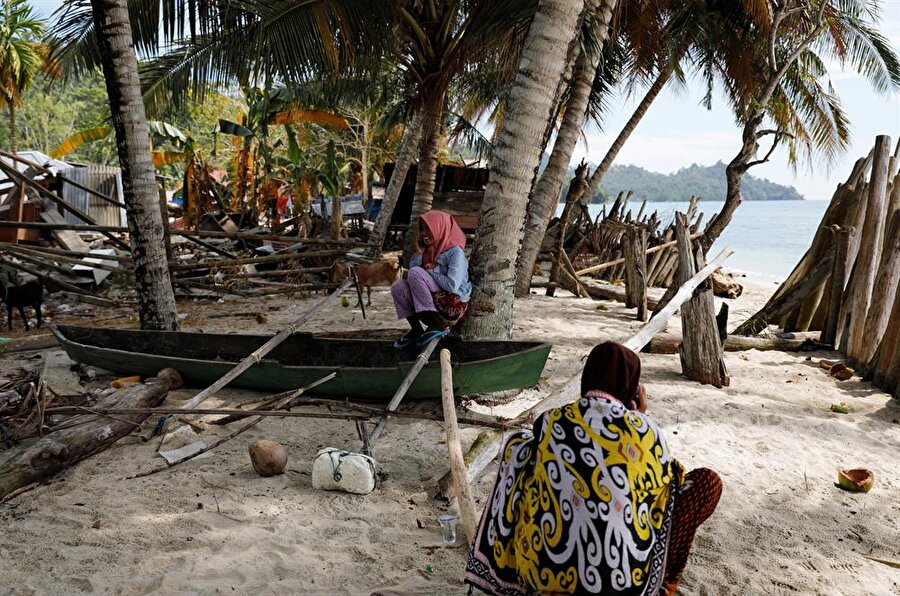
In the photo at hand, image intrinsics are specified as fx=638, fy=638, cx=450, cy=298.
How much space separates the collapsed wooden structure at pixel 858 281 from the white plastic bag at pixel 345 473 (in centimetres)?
467

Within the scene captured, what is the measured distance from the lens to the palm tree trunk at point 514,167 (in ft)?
16.3

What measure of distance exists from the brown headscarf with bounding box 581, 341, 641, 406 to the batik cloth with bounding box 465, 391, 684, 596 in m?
0.05

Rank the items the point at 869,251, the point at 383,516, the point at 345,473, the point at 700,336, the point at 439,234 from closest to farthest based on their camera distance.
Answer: the point at 383,516 < the point at 345,473 < the point at 439,234 < the point at 700,336 < the point at 869,251

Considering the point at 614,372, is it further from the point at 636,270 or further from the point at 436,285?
the point at 636,270

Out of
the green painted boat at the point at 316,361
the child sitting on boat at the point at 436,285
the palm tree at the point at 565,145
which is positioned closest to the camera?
the green painted boat at the point at 316,361

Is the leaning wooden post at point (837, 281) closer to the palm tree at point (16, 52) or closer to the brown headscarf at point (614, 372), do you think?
the brown headscarf at point (614, 372)

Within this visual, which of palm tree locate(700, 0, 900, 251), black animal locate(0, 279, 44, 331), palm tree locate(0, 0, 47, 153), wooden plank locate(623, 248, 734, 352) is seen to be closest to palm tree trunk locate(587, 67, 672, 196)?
palm tree locate(700, 0, 900, 251)

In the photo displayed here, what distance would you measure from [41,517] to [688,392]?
4800 mm

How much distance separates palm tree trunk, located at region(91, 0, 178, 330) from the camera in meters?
5.74

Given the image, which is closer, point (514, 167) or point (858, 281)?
point (514, 167)

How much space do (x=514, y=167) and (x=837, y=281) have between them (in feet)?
14.0

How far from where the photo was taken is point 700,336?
19.1 ft

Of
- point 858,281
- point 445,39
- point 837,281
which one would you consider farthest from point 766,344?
point 445,39

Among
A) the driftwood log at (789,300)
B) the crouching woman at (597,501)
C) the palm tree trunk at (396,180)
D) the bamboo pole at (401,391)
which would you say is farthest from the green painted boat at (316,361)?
the palm tree trunk at (396,180)
